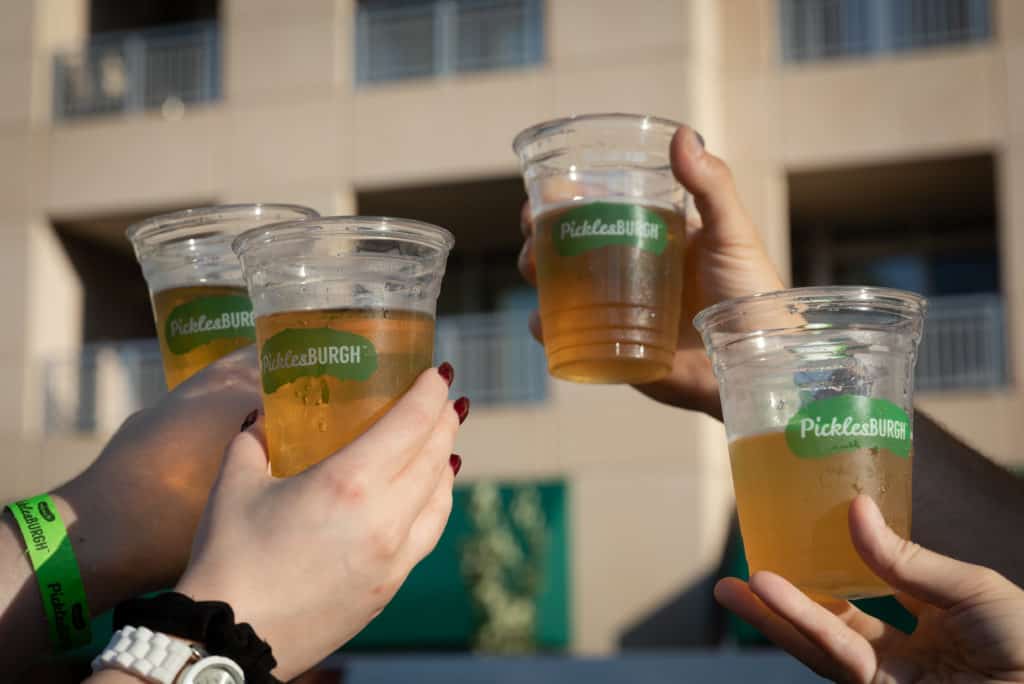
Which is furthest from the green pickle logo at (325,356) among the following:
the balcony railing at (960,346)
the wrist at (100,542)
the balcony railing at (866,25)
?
the balcony railing at (866,25)

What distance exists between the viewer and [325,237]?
1628mm

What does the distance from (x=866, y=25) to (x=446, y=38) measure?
161 inches

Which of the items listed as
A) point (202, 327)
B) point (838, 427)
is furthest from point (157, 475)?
point (838, 427)

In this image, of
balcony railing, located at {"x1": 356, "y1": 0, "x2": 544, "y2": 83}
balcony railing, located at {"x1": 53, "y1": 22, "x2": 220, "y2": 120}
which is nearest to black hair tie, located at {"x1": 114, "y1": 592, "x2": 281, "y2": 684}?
balcony railing, located at {"x1": 356, "y1": 0, "x2": 544, "y2": 83}

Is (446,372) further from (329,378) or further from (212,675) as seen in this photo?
(212,675)

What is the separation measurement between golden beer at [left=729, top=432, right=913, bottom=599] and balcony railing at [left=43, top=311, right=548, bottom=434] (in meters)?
11.1

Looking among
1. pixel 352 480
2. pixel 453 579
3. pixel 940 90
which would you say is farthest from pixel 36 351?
pixel 352 480

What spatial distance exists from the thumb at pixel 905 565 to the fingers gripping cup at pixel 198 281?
928 mm

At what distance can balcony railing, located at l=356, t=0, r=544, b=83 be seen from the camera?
1355cm

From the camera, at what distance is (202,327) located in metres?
2.01

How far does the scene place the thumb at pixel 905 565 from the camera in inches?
60.5

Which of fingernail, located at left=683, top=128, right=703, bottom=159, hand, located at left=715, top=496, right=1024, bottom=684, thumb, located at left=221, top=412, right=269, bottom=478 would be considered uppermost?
fingernail, located at left=683, top=128, right=703, bottom=159

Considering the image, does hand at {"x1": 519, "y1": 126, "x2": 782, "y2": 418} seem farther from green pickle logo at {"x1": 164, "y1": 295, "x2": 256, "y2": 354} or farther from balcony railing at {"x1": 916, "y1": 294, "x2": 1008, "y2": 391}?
balcony railing at {"x1": 916, "y1": 294, "x2": 1008, "y2": 391}

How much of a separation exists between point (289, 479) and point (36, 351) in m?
12.9
